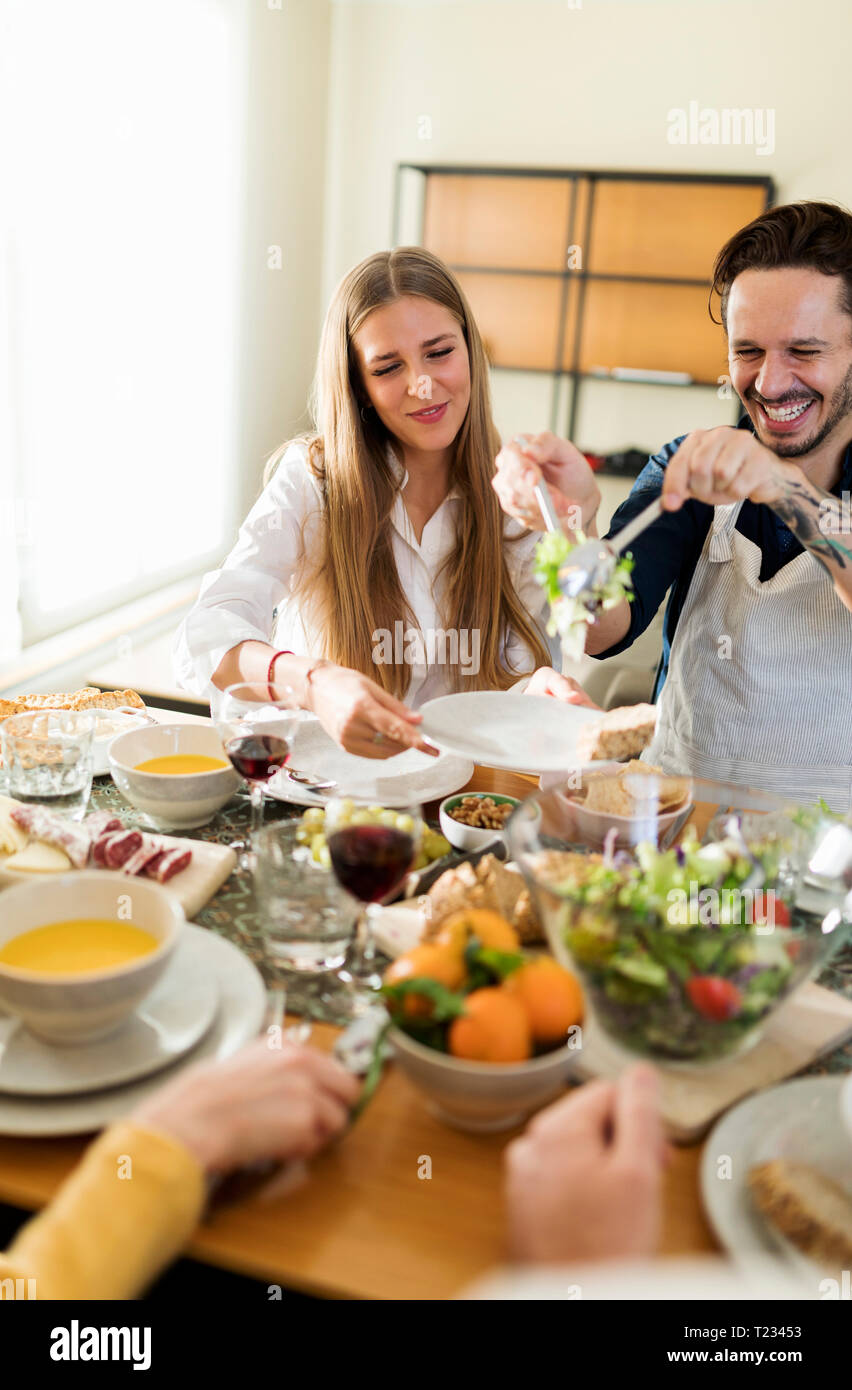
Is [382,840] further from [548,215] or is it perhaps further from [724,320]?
[548,215]

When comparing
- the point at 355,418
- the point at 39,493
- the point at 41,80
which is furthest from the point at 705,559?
the point at 41,80

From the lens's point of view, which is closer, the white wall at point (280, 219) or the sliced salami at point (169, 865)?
the sliced salami at point (169, 865)

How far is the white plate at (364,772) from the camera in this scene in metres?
1.46

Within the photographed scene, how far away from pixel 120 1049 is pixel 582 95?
526cm

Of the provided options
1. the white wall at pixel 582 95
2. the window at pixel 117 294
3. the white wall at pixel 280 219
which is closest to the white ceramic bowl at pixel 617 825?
the window at pixel 117 294

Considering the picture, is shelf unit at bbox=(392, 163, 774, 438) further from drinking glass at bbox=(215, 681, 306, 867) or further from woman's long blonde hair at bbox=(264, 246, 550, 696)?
drinking glass at bbox=(215, 681, 306, 867)

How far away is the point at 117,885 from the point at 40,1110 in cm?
22

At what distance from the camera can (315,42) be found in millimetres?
4965

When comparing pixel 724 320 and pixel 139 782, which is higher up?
pixel 724 320

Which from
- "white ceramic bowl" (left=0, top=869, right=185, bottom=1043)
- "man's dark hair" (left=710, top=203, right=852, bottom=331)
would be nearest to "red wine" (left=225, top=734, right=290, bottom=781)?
"white ceramic bowl" (left=0, top=869, right=185, bottom=1043)

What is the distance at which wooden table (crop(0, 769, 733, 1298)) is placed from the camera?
0.73 metres

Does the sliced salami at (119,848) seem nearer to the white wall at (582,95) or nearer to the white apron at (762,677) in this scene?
the white apron at (762,677)

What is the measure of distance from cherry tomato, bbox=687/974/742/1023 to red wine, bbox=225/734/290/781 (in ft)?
2.01

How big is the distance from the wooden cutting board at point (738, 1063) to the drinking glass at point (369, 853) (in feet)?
0.74
